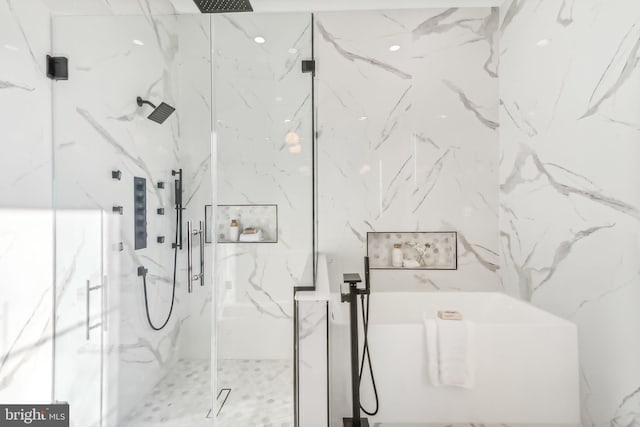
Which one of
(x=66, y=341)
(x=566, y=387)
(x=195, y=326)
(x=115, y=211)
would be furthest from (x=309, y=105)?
(x=566, y=387)

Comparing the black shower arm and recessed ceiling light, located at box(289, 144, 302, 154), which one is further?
recessed ceiling light, located at box(289, 144, 302, 154)

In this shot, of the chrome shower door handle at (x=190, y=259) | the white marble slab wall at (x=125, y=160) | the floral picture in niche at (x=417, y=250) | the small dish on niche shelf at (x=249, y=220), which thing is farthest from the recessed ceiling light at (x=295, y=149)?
the floral picture in niche at (x=417, y=250)

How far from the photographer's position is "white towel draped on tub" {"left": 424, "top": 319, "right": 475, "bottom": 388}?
1836 mm

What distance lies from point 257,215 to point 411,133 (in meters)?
1.74

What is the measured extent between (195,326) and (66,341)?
23.9 inches

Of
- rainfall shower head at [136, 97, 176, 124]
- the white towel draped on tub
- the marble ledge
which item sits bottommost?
the white towel draped on tub

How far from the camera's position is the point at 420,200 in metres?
3.05

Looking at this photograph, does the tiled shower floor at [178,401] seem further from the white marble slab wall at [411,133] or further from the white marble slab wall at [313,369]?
the white marble slab wall at [411,133]

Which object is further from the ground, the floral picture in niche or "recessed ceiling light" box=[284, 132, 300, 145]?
"recessed ceiling light" box=[284, 132, 300, 145]

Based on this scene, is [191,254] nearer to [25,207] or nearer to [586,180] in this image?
[25,207]

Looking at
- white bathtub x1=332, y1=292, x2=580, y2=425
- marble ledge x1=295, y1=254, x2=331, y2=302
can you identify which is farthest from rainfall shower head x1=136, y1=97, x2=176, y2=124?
white bathtub x1=332, y1=292, x2=580, y2=425

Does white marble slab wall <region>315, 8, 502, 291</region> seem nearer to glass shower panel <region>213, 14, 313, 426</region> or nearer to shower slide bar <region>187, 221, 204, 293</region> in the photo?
glass shower panel <region>213, 14, 313, 426</region>

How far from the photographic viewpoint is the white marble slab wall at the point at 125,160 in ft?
5.69

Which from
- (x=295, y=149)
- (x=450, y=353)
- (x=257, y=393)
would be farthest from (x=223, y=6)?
(x=450, y=353)
